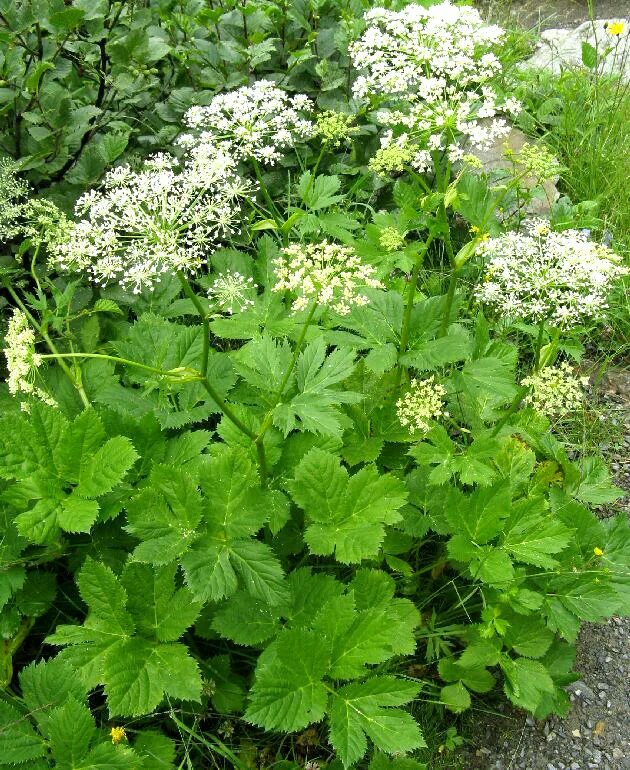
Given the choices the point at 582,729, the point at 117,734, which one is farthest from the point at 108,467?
the point at 582,729

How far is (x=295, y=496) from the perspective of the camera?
2213 millimetres

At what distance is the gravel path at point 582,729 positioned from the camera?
2.44 m

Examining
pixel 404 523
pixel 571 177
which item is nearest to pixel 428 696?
pixel 404 523

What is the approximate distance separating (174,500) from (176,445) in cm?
46

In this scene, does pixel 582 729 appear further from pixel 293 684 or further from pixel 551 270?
pixel 551 270

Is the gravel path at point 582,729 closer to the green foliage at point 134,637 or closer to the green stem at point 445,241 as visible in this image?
the green foliage at point 134,637

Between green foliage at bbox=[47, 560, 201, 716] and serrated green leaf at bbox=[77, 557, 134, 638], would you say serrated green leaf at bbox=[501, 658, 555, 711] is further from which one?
serrated green leaf at bbox=[77, 557, 134, 638]

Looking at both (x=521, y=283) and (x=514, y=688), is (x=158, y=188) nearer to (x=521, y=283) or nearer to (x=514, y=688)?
(x=521, y=283)

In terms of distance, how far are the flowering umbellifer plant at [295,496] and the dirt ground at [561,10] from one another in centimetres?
667

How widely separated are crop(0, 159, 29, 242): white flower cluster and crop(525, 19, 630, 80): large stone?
190 inches

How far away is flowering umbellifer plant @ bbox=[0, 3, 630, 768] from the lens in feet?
6.54

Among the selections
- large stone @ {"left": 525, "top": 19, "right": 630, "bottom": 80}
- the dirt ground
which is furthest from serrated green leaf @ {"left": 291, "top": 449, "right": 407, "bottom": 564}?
the dirt ground

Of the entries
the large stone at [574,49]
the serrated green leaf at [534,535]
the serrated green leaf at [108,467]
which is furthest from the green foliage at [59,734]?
the large stone at [574,49]

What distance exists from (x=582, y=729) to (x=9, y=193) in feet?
10.0
